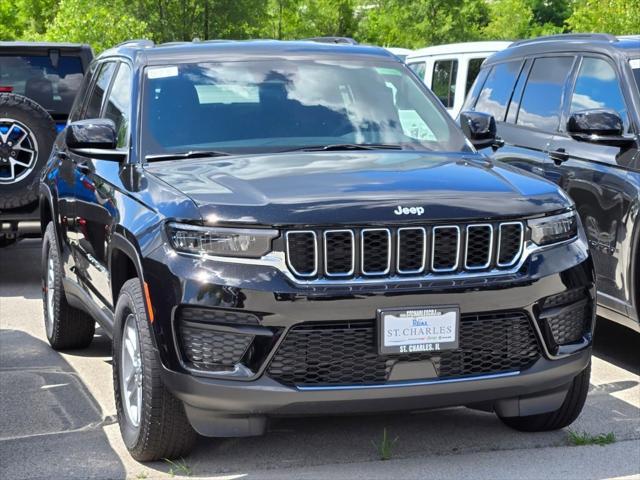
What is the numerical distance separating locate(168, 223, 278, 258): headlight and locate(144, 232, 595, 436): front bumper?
0.16 ft

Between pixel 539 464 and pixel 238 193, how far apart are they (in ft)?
5.65

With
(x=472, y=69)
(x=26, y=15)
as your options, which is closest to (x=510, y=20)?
(x=26, y=15)

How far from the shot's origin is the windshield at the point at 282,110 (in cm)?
586

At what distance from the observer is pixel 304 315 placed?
4617 mm

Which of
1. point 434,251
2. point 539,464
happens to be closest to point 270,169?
point 434,251

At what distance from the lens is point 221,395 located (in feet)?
15.4

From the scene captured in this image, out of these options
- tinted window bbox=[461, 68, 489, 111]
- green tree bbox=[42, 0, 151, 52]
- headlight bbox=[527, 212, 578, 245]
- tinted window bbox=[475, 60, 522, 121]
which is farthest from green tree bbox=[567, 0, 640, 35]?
headlight bbox=[527, 212, 578, 245]

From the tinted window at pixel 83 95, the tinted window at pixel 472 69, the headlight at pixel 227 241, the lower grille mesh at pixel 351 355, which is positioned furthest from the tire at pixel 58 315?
the tinted window at pixel 472 69

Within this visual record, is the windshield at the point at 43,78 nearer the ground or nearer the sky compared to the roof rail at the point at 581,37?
nearer the ground

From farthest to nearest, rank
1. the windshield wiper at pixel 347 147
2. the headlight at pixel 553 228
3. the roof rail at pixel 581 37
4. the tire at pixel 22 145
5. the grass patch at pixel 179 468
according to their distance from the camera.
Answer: the tire at pixel 22 145
the roof rail at pixel 581 37
the windshield wiper at pixel 347 147
the grass patch at pixel 179 468
the headlight at pixel 553 228

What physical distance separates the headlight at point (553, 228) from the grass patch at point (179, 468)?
5.61 ft

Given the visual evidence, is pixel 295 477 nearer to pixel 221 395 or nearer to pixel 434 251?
pixel 221 395

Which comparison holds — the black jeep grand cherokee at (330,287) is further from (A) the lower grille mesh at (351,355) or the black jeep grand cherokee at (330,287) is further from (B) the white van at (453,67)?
(B) the white van at (453,67)

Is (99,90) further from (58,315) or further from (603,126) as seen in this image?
(603,126)
